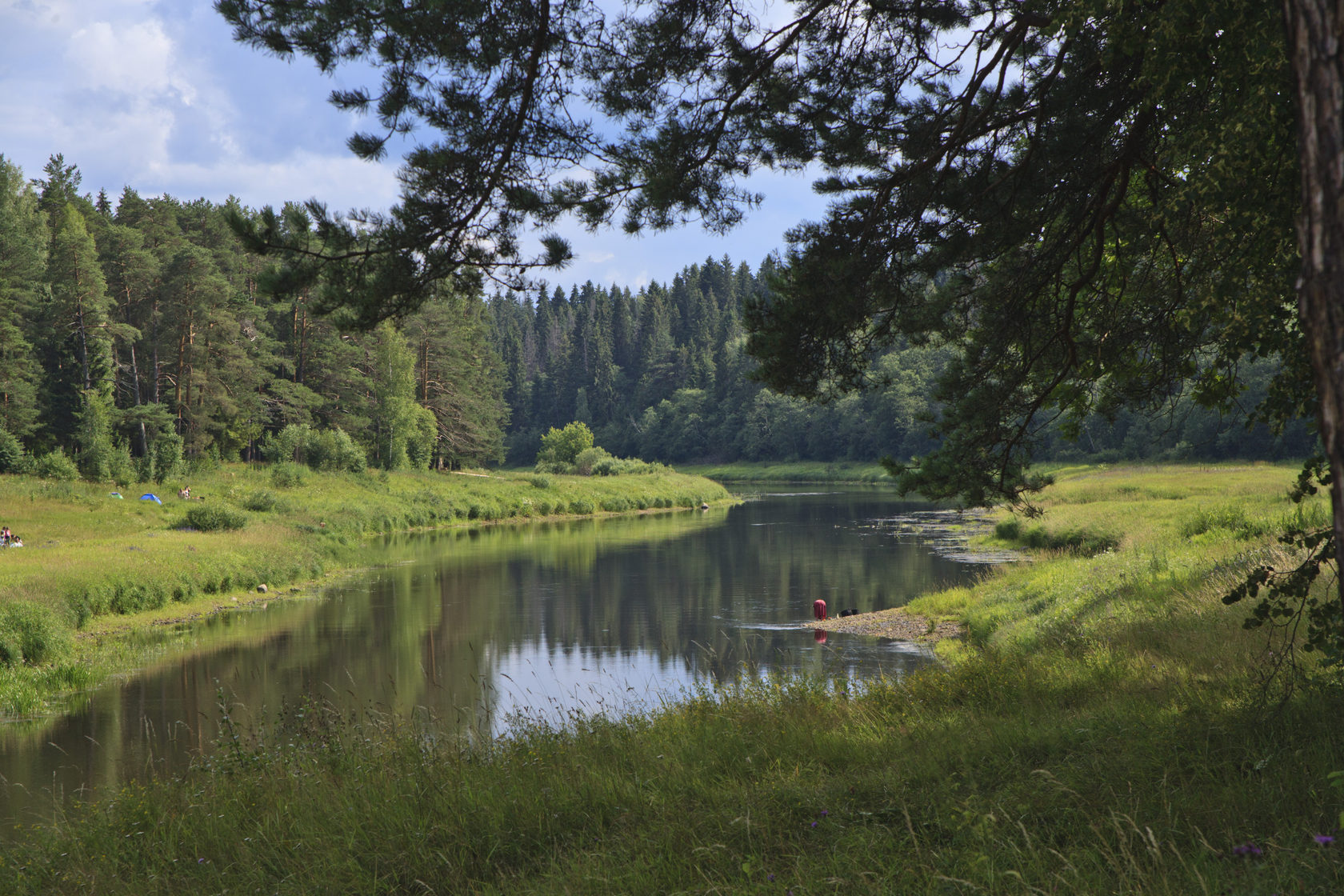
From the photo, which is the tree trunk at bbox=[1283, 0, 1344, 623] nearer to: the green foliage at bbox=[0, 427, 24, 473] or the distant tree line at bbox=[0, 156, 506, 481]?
the distant tree line at bbox=[0, 156, 506, 481]

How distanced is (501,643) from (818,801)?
15.1 m

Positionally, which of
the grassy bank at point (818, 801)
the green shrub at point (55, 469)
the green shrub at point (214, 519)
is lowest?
the grassy bank at point (818, 801)

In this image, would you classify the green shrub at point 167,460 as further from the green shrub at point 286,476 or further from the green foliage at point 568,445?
the green foliage at point 568,445

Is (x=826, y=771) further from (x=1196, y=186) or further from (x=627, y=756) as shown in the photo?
(x=1196, y=186)

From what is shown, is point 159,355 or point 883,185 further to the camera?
→ point 159,355

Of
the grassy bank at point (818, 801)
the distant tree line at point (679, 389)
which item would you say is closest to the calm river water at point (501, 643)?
the grassy bank at point (818, 801)

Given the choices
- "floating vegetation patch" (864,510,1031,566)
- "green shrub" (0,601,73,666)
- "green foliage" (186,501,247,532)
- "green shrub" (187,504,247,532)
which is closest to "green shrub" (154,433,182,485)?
"green foliage" (186,501,247,532)

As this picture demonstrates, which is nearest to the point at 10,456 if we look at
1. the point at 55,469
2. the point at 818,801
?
the point at 55,469

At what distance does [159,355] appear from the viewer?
43.9m

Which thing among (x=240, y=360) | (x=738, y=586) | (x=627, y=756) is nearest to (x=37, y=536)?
(x=738, y=586)

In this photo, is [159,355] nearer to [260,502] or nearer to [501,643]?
[260,502]

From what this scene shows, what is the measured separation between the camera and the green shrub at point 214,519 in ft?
90.9

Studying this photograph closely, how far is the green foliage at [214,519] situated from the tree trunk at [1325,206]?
2994 cm

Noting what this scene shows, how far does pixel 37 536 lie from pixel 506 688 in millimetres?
16821
